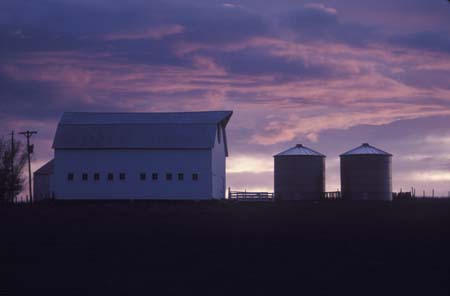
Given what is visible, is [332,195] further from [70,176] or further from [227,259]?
[227,259]

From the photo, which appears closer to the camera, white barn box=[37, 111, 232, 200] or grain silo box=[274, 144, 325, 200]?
white barn box=[37, 111, 232, 200]

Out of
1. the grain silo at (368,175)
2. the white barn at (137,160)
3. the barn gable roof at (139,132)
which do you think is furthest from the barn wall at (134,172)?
the grain silo at (368,175)

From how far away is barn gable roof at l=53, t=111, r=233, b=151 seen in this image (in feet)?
198

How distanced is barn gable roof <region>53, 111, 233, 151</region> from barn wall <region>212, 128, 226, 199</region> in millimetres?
1562

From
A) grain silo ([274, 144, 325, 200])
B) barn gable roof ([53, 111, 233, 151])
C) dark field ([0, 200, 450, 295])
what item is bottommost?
dark field ([0, 200, 450, 295])

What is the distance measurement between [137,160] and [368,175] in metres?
19.6

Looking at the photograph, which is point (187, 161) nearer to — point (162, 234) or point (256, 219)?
point (256, 219)

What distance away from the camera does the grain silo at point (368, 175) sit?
6544cm

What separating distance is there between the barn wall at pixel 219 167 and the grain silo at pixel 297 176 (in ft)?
15.1

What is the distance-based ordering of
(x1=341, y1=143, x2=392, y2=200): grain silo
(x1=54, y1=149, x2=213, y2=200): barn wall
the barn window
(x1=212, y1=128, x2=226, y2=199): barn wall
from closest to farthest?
1. (x1=54, y1=149, x2=213, y2=200): barn wall
2. the barn window
3. (x1=212, y1=128, x2=226, y2=199): barn wall
4. (x1=341, y1=143, x2=392, y2=200): grain silo

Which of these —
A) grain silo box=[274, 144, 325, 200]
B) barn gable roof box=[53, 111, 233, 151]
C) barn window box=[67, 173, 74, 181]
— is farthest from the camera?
grain silo box=[274, 144, 325, 200]

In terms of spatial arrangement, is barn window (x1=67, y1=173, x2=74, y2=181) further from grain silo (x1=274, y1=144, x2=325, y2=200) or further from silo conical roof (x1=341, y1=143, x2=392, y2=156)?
silo conical roof (x1=341, y1=143, x2=392, y2=156)

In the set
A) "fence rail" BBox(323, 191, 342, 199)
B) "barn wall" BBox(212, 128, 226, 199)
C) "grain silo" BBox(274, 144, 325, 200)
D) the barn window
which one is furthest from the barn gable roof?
"fence rail" BBox(323, 191, 342, 199)

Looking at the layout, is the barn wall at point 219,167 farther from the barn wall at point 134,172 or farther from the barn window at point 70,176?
the barn window at point 70,176
